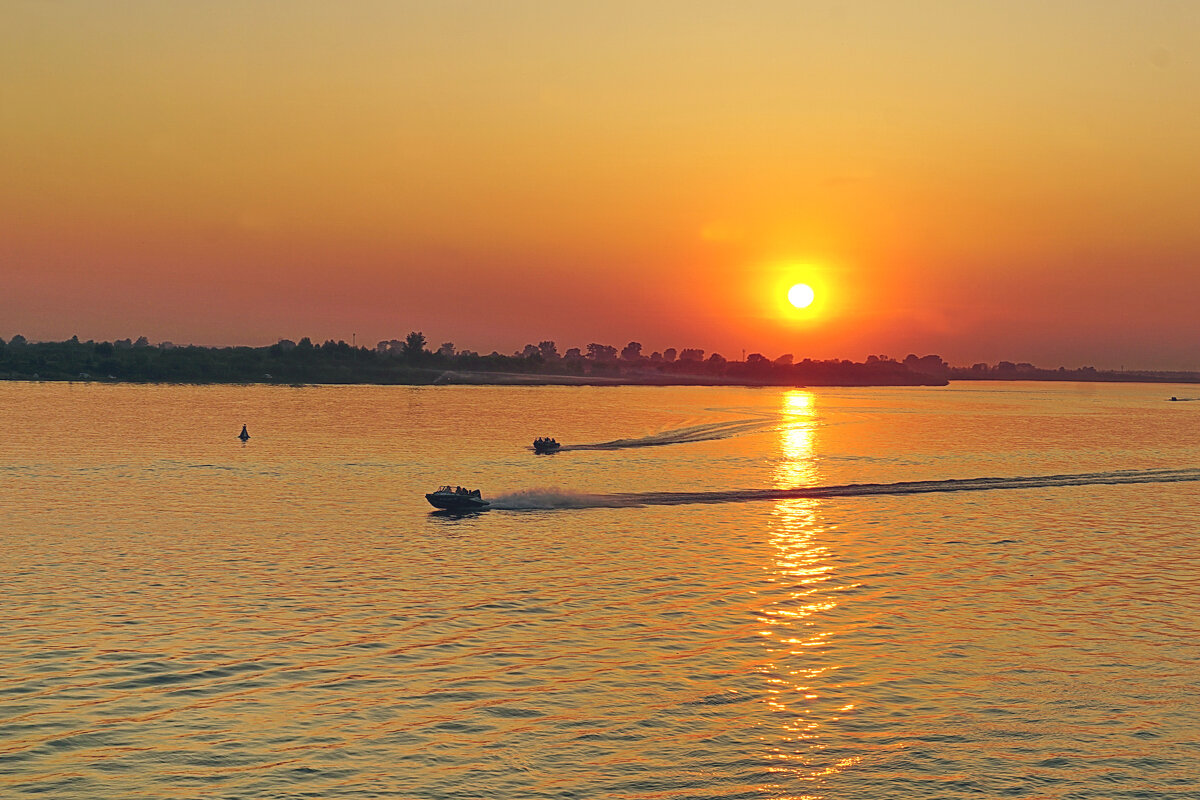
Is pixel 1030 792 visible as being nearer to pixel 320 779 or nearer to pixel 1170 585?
pixel 320 779

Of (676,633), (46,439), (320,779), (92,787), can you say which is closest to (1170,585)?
(676,633)

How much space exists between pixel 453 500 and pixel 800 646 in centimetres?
4815

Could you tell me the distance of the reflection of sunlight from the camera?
28.4 metres

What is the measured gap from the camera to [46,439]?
146875mm

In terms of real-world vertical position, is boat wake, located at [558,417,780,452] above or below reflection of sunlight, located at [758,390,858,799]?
above

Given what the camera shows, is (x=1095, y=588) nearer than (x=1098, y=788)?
No

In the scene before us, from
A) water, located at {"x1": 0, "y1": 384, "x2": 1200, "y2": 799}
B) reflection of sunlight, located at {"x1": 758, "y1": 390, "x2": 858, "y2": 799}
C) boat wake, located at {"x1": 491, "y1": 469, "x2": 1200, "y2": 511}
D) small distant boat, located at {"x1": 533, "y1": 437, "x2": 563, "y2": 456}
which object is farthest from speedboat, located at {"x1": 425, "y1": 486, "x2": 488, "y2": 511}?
small distant boat, located at {"x1": 533, "y1": 437, "x2": 563, "y2": 456}

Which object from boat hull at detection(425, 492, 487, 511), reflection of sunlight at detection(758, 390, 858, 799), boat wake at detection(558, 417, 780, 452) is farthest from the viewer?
boat wake at detection(558, 417, 780, 452)

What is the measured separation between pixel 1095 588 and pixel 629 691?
33306 mm

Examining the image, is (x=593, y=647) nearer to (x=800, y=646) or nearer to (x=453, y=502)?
(x=800, y=646)

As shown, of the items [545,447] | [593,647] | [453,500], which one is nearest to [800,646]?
[593,647]

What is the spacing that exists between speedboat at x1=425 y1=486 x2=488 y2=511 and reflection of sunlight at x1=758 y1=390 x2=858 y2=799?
2569 centimetres

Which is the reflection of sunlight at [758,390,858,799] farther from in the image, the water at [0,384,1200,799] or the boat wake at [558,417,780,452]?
the boat wake at [558,417,780,452]

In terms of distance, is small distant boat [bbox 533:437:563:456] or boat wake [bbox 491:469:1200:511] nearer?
boat wake [bbox 491:469:1200:511]
